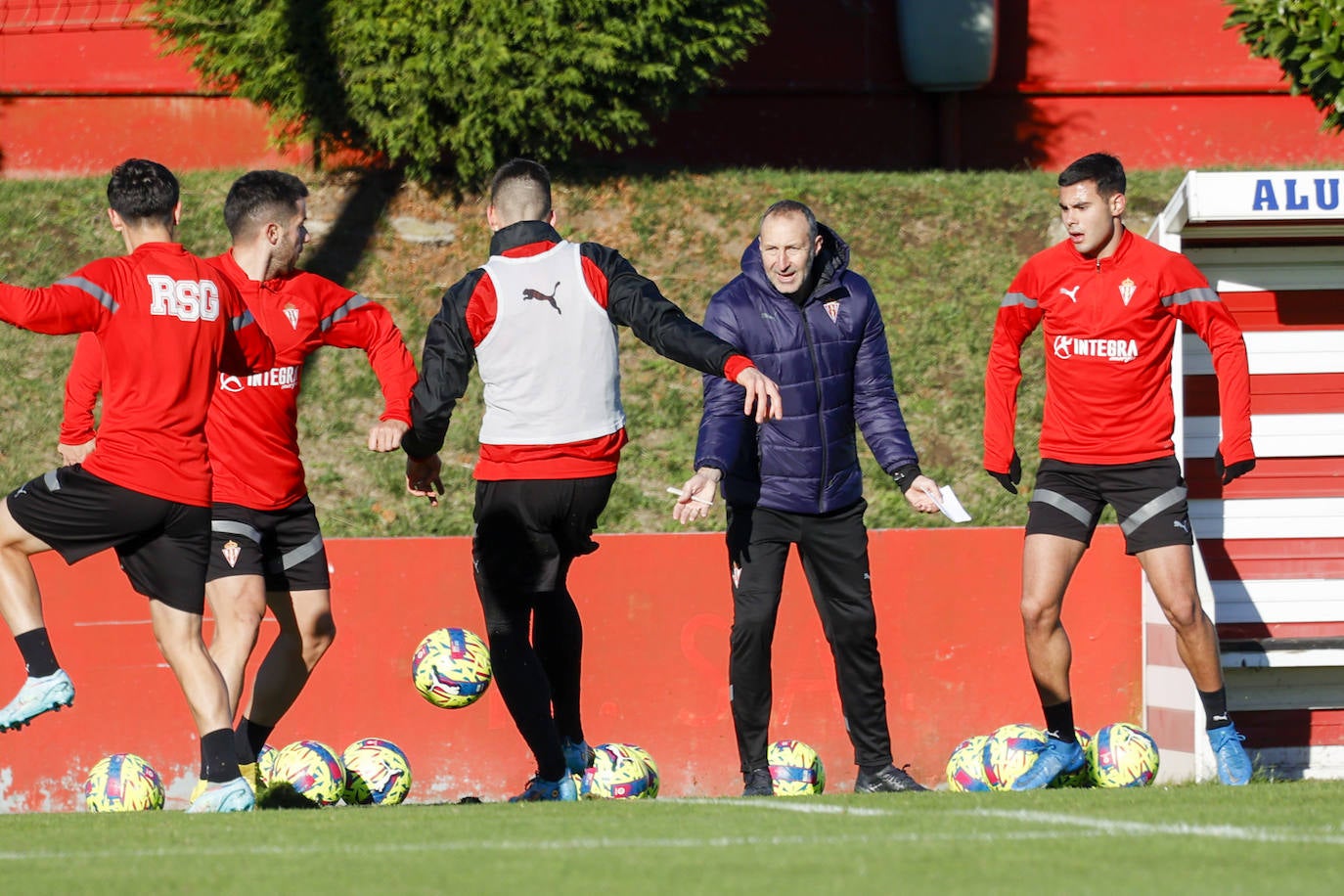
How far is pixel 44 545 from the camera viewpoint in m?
6.18

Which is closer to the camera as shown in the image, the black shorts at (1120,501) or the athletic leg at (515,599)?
the athletic leg at (515,599)

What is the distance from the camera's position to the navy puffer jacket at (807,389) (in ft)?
23.7

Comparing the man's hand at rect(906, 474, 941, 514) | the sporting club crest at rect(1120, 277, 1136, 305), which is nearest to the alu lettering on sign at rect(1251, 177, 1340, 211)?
the sporting club crest at rect(1120, 277, 1136, 305)

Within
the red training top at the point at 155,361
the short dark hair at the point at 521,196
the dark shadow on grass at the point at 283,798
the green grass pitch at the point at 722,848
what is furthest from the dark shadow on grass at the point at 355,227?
the green grass pitch at the point at 722,848

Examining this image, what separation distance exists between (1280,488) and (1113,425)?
2422mm

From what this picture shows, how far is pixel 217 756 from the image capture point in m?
6.12

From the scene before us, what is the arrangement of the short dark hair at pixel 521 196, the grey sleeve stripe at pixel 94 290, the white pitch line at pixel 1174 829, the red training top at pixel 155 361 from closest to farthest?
the white pitch line at pixel 1174 829 < the grey sleeve stripe at pixel 94 290 < the red training top at pixel 155 361 < the short dark hair at pixel 521 196

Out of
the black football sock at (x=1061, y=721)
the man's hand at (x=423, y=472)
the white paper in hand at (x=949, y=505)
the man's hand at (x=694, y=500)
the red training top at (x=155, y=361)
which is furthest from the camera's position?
the black football sock at (x=1061, y=721)

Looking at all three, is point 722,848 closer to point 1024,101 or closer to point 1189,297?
point 1189,297

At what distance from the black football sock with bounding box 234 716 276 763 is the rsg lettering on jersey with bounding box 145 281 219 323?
211 centimetres

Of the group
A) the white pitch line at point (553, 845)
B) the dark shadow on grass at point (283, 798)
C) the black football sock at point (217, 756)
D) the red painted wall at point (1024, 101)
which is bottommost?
the dark shadow on grass at point (283, 798)

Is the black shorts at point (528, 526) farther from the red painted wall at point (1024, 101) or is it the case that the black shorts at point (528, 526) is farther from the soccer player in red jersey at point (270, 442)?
the red painted wall at point (1024, 101)

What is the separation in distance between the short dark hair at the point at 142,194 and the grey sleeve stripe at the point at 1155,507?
424cm

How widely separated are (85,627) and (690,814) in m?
4.48
